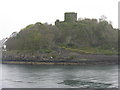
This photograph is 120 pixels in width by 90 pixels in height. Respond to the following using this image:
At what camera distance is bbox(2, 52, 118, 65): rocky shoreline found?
200 feet

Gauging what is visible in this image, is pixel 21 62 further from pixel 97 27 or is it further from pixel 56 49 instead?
pixel 97 27

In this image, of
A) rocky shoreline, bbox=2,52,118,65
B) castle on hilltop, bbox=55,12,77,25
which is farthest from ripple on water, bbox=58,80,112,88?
castle on hilltop, bbox=55,12,77,25

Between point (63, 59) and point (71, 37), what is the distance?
10380 mm

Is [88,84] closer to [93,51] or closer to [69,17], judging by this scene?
[93,51]

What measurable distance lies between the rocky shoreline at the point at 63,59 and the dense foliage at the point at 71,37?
3.04m

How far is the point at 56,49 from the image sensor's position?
2655 inches

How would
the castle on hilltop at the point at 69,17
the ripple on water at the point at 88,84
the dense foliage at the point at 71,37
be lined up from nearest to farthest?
the ripple on water at the point at 88,84 < the dense foliage at the point at 71,37 < the castle on hilltop at the point at 69,17

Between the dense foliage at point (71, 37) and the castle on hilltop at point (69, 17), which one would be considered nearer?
the dense foliage at point (71, 37)

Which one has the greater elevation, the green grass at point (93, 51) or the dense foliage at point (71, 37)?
the dense foliage at point (71, 37)

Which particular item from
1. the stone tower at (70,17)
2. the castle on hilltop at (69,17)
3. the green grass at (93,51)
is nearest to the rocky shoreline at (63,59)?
the green grass at (93,51)

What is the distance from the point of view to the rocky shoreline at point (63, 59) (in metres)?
61.1

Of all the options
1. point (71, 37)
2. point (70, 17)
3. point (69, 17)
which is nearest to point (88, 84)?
point (71, 37)

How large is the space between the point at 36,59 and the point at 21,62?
3.15 m

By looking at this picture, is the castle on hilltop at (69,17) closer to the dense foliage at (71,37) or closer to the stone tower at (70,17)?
the stone tower at (70,17)
